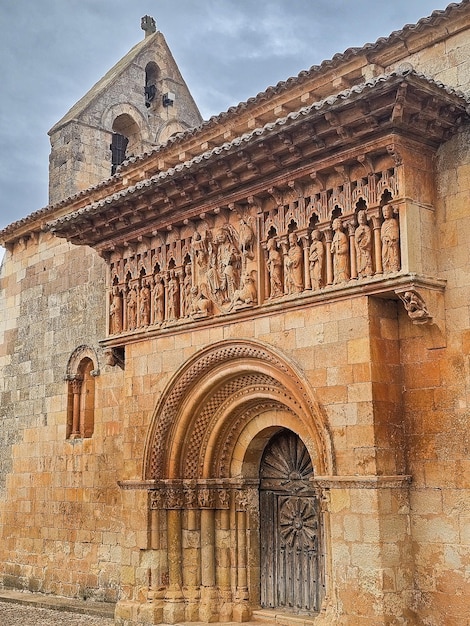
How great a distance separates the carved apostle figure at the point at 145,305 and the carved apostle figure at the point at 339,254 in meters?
3.18

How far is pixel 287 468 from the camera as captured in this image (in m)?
9.79

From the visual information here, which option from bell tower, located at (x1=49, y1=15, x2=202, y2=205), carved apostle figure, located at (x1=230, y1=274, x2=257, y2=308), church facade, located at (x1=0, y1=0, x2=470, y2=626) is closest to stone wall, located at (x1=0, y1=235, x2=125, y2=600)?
church facade, located at (x1=0, y1=0, x2=470, y2=626)

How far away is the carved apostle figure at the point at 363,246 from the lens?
7.88 m

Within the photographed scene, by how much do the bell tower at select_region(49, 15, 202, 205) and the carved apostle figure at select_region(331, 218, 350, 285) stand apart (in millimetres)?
8296

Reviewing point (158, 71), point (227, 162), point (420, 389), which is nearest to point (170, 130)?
point (158, 71)

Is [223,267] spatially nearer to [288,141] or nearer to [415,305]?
[288,141]

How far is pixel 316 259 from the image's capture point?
8.37 m

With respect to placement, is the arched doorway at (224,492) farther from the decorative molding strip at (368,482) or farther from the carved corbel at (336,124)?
the carved corbel at (336,124)

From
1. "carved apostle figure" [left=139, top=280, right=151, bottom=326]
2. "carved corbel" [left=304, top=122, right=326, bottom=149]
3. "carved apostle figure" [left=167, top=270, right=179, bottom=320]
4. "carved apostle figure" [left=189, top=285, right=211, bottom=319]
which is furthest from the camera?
"carved apostle figure" [left=139, top=280, right=151, bottom=326]

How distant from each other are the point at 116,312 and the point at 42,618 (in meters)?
4.44

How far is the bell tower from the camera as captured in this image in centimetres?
1579

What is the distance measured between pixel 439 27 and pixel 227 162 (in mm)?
2551

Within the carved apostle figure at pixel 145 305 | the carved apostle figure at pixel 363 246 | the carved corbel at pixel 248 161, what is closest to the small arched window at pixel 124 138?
the carved apostle figure at pixel 145 305

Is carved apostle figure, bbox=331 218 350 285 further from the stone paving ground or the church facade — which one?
the stone paving ground
